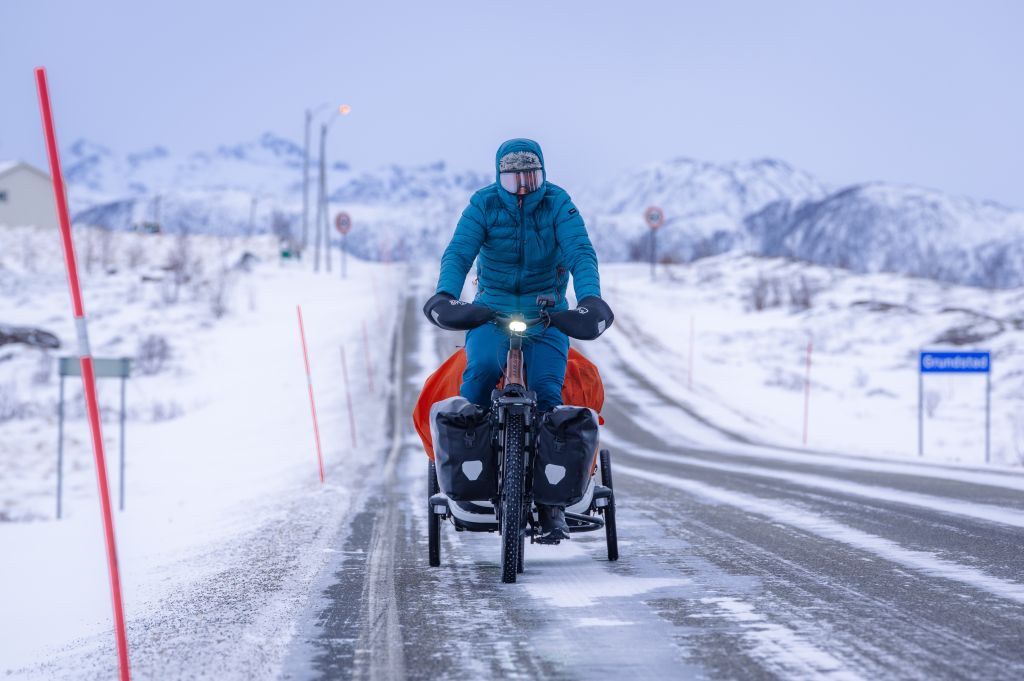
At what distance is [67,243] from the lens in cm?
425

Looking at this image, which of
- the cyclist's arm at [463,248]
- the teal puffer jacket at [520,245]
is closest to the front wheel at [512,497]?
the teal puffer jacket at [520,245]

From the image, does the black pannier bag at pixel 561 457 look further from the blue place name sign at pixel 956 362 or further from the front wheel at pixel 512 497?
the blue place name sign at pixel 956 362

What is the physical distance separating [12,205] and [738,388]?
2629 inches

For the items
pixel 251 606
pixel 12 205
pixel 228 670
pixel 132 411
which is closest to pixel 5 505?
pixel 132 411

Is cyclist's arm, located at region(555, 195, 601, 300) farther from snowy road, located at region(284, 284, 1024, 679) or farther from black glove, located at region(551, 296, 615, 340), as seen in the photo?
snowy road, located at region(284, 284, 1024, 679)

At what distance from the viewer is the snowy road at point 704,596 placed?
389 centimetres

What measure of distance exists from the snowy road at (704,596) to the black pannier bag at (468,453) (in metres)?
0.48

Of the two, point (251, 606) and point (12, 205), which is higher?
point (12, 205)

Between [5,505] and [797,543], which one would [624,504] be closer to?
[797,543]

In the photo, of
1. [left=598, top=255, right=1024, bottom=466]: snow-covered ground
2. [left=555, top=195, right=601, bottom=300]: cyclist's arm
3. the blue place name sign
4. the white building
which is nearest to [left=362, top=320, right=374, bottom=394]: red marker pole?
[left=598, top=255, right=1024, bottom=466]: snow-covered ground

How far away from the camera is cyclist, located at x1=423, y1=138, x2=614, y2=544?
579 cm

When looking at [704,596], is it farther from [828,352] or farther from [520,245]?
[828,352]

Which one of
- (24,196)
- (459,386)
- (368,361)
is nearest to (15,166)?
(24,196)

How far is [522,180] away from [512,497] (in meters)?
1.67
